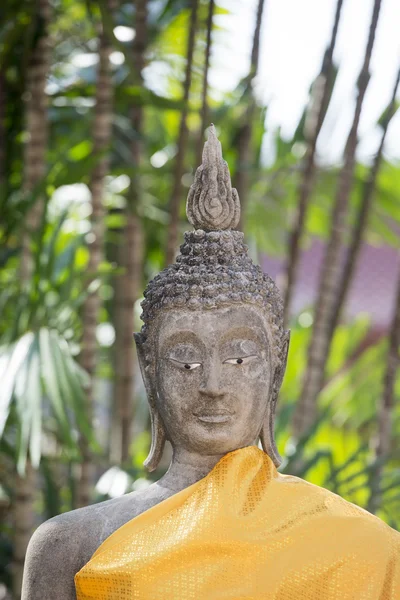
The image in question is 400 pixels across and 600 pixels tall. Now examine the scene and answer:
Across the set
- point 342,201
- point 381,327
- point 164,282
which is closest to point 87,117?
point 342,201

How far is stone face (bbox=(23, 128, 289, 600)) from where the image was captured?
1848 mm

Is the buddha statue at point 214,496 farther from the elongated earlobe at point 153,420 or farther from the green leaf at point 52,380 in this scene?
the green leaf at point 52,380

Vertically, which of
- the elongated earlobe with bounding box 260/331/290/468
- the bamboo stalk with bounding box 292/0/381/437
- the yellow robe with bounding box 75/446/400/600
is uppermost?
the elongated earlobe with bounding box 260/331/290/468

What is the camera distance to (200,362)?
1858 millimetres

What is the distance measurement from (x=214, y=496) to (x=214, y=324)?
1.06 feet

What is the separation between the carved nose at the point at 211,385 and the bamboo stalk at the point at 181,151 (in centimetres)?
205

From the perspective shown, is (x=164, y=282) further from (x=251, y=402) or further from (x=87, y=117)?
(x=87, y=117)

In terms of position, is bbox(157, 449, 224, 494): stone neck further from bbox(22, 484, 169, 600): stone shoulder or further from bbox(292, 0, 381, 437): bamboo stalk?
bbox(292, 0, 381, 437): bamboo stalk

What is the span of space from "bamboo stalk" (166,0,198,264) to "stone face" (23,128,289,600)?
186 centimetres

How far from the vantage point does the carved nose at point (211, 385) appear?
182 centimetres

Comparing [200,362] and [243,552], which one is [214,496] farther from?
[200,362]

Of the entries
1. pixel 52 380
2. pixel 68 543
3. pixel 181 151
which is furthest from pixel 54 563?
pixel 181 151

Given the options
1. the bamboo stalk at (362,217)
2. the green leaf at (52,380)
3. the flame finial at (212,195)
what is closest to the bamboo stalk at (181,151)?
the bamboo stalk at (362,217)

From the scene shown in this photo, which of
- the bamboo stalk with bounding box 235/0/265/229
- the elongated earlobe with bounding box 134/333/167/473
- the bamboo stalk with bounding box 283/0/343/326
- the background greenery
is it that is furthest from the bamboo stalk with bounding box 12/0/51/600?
the elongated earlobe with bounding box 134/333/167/473
